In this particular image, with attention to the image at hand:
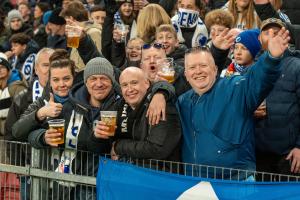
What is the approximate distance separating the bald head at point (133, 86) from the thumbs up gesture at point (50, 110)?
28.9 inches

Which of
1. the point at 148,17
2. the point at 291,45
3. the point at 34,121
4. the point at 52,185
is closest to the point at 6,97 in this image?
the point at 148,17

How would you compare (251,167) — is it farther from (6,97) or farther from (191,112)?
(6,97)

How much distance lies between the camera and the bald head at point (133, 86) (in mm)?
7695

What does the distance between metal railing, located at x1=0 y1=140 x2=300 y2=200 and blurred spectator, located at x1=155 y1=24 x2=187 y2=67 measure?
2.05 m

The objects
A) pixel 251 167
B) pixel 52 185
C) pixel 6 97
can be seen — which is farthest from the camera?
pixel 6 97

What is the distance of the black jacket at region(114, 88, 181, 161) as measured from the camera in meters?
7.24

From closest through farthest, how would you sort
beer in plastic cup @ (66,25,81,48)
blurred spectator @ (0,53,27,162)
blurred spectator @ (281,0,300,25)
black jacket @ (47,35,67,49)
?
1. beer in plastic cup @ (66,25,81,48)
2. blurred spectator @ (281,0,300,25)
3. blurred spectator @ (0,53,27,162)
4. black jacket @ (47,35,67,49)

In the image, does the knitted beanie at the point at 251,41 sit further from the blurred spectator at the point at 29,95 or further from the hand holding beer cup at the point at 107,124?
the blurred spectator at the point at 29,95

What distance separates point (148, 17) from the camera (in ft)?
33.9

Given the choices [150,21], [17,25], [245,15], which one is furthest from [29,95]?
[17,25]

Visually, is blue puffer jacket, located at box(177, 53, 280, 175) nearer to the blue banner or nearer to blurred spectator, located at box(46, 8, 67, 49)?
the blue banner

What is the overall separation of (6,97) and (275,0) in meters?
3.87

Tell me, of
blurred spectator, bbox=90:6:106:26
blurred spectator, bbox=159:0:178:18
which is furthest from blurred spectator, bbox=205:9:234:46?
blurred spectator, bbox=90:6:106:26

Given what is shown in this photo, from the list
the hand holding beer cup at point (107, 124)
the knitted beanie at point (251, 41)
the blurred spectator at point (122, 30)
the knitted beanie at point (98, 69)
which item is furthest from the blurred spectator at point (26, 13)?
the hand holding beer cup at point (107, 124)
